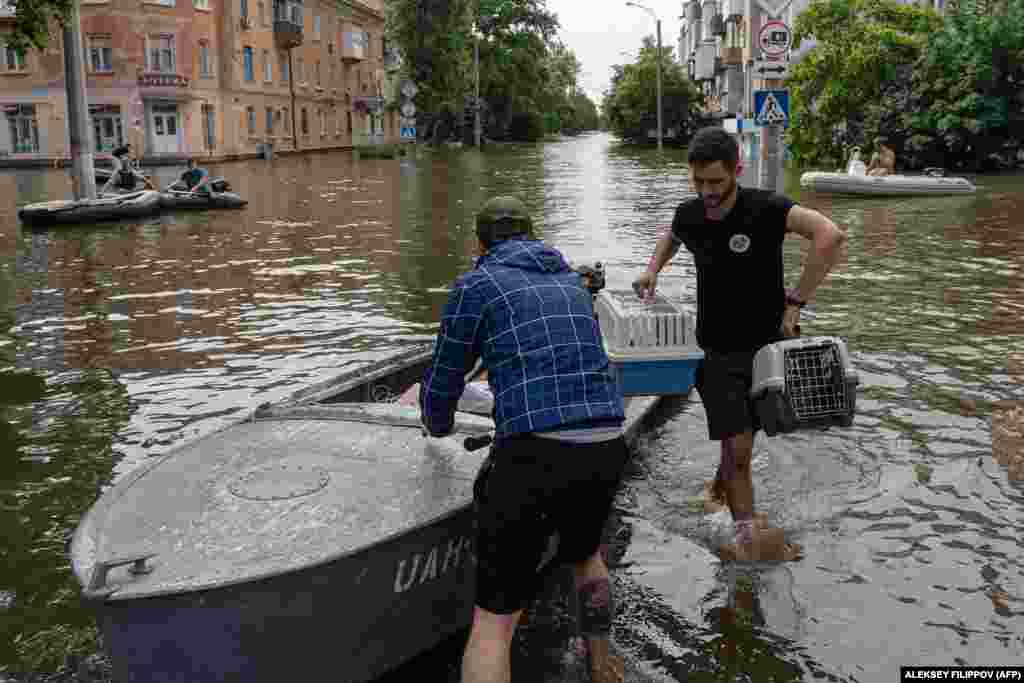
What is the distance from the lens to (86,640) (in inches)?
179

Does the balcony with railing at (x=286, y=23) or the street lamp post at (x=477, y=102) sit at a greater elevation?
the balcony with railing at (x=286, y=23)

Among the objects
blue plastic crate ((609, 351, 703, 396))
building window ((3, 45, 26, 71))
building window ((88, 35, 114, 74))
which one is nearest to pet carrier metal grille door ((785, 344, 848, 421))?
blue plastic crate ((609, 351, 703, 396))

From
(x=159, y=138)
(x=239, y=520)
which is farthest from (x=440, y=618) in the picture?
(x=159, y=138)

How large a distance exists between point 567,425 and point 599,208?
2144 cm

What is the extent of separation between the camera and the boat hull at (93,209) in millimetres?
21359

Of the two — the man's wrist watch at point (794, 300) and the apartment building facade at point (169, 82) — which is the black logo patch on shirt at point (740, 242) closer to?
the man's wrist watch at point (794, 300)

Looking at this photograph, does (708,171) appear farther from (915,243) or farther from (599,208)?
(599,208)

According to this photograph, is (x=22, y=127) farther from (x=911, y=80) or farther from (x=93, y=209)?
(x=911, y=80)

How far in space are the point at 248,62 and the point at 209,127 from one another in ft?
23.4

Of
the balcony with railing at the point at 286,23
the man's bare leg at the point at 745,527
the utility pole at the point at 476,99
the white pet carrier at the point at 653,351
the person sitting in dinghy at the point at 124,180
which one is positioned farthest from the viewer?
the utility pole at the point at 476,99

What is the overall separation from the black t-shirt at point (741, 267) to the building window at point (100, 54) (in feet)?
167

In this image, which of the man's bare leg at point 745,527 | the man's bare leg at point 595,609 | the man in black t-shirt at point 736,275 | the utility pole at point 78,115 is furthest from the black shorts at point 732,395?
the utility pole at point 78,115

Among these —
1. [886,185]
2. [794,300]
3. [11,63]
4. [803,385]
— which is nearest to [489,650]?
[803,385]

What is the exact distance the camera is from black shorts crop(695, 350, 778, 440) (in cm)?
492
